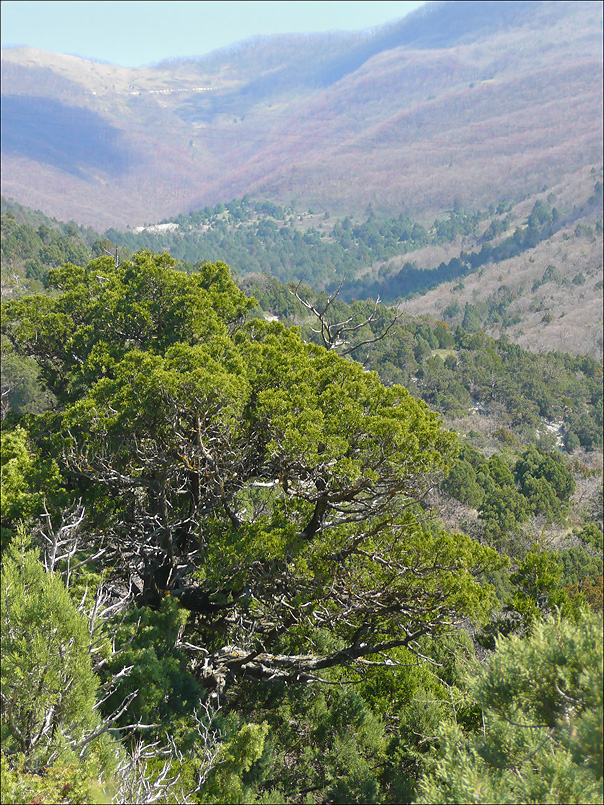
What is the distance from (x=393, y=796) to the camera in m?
7.69

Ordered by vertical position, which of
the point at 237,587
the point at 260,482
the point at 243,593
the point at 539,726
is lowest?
the point at 243,593

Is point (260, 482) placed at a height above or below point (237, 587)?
above

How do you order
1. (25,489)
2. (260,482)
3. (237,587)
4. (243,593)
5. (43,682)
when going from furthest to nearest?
(260,482) < (25,489) < (243,593) < (237,587) < (43,682)

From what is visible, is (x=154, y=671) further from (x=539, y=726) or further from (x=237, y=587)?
→ (x=539, y=726)

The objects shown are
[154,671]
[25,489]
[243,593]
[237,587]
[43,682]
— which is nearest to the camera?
[43,682]

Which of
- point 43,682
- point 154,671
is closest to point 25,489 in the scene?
point 154,671

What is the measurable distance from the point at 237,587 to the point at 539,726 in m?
4.96

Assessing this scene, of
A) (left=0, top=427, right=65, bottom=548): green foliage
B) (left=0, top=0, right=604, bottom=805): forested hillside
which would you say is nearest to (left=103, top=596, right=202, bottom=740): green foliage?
(left=0, top=0, right=604, bottom=805): forested hillside

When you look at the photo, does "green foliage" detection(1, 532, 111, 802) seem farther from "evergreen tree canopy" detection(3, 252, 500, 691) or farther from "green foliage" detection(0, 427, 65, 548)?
"green foliage" detection(0, 427, 65, 548)

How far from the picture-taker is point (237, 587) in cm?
852

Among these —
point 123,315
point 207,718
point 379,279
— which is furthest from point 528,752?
point 379,279

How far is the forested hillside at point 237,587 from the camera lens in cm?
522

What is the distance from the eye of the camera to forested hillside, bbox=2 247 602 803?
5.22 meters

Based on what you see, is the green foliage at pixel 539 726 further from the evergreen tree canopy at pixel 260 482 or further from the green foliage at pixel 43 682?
the evergreen tree canopy at pixel 260 482
